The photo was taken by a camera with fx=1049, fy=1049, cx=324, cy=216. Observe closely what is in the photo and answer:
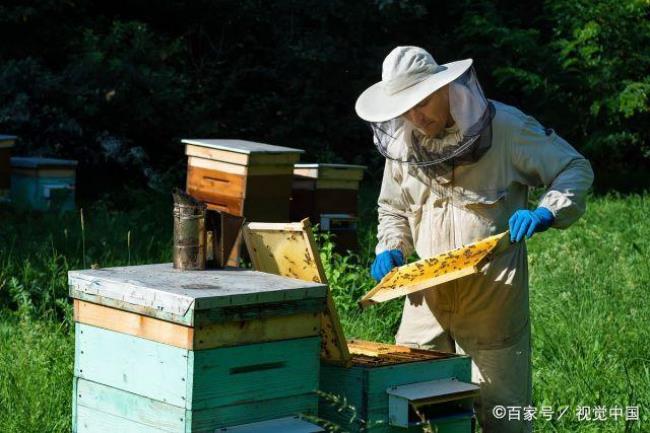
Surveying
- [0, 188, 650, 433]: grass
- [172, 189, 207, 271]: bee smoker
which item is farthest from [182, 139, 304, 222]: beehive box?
[172, 189, 207, 271]: bee smoker

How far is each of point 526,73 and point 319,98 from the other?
2353 mm

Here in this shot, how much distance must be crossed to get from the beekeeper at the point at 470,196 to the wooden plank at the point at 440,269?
0.12 metres

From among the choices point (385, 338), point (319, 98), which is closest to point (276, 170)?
point (385, 338)

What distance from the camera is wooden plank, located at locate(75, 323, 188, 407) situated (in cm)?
261

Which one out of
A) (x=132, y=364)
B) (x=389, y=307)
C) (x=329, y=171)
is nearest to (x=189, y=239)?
(x=132, y=364)

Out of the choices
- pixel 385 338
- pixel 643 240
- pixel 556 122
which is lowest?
pixel 385 338

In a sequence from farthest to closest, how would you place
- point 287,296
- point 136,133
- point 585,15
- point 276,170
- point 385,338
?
1. point 585,15
2. point 136,133
3. point 276,170
4. point 385,338
5. point 287,296

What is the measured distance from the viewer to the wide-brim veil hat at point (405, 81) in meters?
3.26

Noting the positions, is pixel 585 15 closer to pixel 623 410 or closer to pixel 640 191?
pixel 640 191

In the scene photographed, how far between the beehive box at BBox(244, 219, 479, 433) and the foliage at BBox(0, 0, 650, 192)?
6.67 meters

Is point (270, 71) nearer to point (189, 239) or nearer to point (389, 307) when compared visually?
point (389, 307)

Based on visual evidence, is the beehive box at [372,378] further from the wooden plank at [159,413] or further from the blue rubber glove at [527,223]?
the blue rubber glove at [527,223]

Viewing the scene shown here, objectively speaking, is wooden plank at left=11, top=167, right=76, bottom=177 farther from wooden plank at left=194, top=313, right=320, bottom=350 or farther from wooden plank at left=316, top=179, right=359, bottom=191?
wooden plank at left=194, top=313, right=320, bottom=350

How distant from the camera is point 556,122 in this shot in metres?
12.1
